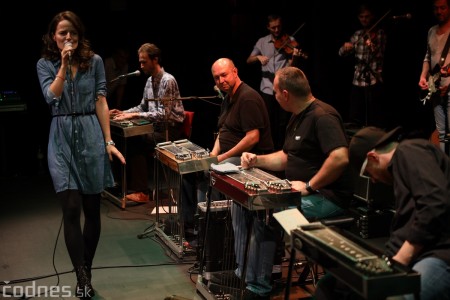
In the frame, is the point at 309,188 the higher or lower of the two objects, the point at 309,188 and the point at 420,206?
the lower

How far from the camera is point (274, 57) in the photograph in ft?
24.8

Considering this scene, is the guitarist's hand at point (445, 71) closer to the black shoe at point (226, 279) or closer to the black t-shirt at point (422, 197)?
the black shoe at point (226, 279)

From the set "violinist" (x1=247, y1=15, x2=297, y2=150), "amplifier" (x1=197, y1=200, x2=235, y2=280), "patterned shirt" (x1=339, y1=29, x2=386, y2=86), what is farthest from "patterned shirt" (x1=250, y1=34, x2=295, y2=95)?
"amplifier" (x1=197, y1=200, x2=235, y2=280)

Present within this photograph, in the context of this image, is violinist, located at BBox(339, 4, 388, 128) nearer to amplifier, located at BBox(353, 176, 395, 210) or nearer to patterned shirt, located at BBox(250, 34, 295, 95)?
patterned shirt, located at BBox(250, 34, 295, 95)

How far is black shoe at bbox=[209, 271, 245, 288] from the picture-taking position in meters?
4.08

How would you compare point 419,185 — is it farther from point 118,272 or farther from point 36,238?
point 36,238

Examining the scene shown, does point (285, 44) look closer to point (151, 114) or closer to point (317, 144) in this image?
point (151, 114)

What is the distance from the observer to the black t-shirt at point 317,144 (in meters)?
3.76

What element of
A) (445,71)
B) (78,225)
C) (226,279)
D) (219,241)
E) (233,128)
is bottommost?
(226,279)

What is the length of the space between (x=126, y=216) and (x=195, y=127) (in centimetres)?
301

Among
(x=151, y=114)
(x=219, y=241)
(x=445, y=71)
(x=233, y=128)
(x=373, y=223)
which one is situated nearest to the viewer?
(x=219, y=241)

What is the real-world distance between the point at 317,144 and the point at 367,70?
3.20 m

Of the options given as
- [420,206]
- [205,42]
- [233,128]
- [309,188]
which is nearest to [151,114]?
[233,128]

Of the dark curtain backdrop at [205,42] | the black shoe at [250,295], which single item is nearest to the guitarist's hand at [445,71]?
the dark curtain backdrop at [205,42]
